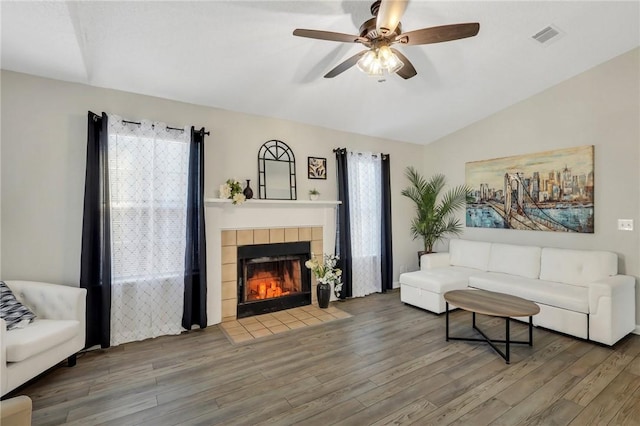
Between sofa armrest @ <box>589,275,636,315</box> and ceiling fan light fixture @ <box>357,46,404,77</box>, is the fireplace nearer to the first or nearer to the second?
ceiling fan light fixture @ <box>357,46,404,77</box>

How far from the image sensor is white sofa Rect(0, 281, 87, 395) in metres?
2.14

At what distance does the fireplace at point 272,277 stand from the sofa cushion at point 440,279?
1495 mm

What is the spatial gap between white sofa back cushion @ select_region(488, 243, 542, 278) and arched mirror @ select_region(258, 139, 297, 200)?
10.00 feet

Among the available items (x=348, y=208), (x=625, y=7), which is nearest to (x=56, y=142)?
(x=348, y=208)

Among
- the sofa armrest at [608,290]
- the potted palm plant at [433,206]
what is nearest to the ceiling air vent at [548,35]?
the potted palm plant at [433,206]

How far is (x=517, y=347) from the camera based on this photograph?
3043 mm

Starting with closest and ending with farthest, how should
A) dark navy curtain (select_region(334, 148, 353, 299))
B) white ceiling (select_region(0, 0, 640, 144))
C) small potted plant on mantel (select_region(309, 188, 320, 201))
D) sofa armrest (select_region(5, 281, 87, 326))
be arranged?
white ceiling (select_region(0, 0, 640, 144))
sofa armrest (select_region(5, 281, 87, 326))
small potted plant on mantel (select_region(309, 188, 320, 201))
dark navy curtain (select_region(334, 148, 353, 299))

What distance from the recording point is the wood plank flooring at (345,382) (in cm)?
204

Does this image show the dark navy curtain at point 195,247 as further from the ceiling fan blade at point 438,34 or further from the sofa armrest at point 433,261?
the sofa armrest at point 433,261

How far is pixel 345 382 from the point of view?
2.44m

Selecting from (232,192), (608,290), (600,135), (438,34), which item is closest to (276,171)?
(232,192)

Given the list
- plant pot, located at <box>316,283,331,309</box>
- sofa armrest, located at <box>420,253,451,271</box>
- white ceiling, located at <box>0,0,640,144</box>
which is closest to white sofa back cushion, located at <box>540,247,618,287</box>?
sofa armrest, located at <box>420,253,451,271</box>

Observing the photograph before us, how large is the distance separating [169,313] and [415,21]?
3846 millimetres

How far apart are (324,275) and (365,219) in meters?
1.26
